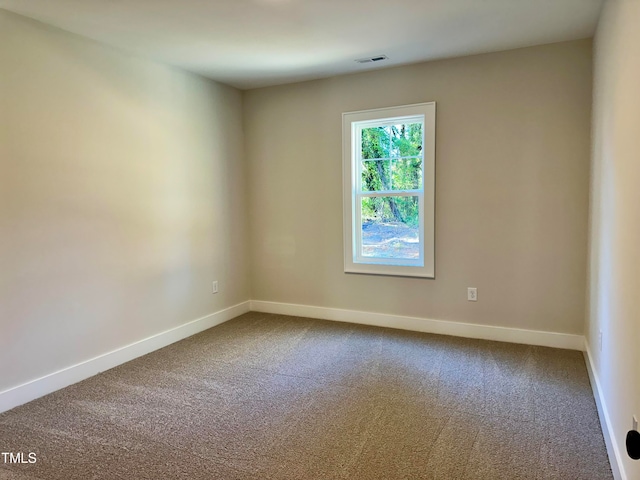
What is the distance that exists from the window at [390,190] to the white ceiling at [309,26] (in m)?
0.57

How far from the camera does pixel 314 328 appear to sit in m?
3.96

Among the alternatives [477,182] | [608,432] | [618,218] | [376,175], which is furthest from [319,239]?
[608,432]

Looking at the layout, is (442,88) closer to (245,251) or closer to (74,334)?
(245,251)

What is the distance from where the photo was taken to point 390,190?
3910 millimetres

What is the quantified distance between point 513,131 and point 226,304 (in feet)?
10.5

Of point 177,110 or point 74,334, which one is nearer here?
point 74,334

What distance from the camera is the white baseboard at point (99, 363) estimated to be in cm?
252

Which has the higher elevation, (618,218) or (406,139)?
(406,139)

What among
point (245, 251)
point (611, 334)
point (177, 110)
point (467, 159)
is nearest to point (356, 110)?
point (467, 159)

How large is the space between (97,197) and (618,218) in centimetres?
328

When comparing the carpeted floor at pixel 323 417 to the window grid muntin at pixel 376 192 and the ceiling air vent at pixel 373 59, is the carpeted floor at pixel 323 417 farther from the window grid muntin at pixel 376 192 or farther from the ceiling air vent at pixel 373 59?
the ceiling air vent at pixel 373 59

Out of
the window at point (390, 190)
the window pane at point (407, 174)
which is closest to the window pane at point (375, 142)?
the window at point (390, 190)

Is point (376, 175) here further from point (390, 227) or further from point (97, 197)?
point (97, 197)

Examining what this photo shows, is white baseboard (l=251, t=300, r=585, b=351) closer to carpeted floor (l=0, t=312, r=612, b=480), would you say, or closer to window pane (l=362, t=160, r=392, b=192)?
carpeted floor (l=0, t=312, r=612, b=480)
